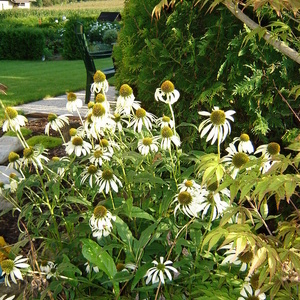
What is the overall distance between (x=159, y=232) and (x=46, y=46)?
17628mm

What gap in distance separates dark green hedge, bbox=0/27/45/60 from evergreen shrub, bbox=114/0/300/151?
15.1 meters

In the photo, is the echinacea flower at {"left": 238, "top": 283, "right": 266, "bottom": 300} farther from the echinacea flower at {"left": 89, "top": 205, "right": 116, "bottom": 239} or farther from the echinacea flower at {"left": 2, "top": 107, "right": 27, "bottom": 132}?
the echinacea flower at {"left": 2, "top": 107, "right": 27, "bottom": 132}

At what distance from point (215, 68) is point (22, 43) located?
16.0m

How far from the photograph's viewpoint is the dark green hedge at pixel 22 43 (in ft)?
56.1

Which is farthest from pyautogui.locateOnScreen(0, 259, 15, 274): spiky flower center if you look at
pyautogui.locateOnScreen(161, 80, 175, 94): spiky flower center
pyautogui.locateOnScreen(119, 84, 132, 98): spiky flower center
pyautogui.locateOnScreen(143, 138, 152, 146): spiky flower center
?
pyautogui.locateOnScreen(161, 80, 175, 94): spiky flower center

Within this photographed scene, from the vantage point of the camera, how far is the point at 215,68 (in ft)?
8.49

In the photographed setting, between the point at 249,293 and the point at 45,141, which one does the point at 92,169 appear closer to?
the point at 249,293

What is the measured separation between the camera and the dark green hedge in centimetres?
1711

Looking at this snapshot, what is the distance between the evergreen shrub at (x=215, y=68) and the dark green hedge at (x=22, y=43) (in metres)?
15.1

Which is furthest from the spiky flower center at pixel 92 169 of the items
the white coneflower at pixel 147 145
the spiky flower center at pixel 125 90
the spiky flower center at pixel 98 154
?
the spiky flower center at pixel 125 90

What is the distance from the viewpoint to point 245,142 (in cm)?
197

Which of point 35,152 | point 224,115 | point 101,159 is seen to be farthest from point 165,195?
point 35,152

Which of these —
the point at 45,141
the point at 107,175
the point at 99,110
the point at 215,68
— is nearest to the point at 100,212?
the point at 107,175

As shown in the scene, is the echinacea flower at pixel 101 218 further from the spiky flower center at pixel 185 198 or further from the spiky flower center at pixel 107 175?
the spiky flower center at pixel 185 198
